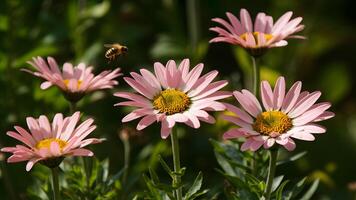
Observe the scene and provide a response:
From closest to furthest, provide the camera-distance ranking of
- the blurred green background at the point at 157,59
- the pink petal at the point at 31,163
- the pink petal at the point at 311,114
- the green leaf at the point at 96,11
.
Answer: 1. the pink petal at the point at 31,163
2. the pink petal at the point at 311,114
3. the blurred green background at the point at 157,59
4. the green leaf at the point at 96,11

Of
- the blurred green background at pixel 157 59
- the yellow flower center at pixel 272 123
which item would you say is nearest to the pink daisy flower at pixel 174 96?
the yellow flower center at pixel 272 123

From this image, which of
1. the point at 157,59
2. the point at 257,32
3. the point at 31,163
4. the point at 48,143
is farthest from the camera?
the point at 157,59

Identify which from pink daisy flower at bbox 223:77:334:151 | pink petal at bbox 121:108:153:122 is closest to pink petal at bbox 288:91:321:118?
pink daisy flower at bbox 223:77:334:151

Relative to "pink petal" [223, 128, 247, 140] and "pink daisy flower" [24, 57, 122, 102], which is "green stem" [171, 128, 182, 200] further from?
"pink daisy flower" [24, 57, 122, 102]

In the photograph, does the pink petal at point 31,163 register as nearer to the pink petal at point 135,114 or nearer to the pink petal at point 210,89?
the pink petal at point 135,114

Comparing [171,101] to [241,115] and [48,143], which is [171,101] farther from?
[48,143]

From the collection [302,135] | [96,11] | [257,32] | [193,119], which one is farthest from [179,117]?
[96,11]

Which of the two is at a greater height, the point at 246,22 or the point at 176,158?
the point at 246,22
